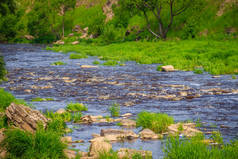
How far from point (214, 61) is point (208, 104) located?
1875 cm

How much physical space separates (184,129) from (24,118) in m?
6.20

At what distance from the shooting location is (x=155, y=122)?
1387cm

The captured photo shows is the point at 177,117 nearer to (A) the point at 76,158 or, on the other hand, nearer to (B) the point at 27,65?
(A) the point at 76,158

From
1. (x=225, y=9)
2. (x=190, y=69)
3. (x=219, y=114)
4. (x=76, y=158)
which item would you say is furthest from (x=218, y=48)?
(x=76, y=158)

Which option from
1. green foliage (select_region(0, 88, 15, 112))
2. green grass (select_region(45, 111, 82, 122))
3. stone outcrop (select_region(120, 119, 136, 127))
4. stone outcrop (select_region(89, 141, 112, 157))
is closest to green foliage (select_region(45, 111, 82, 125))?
green grass (select_region(45, 111, 82, 122))

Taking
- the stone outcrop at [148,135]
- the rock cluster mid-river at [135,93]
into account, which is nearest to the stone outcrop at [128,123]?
the rock cluster mid-river at [135,93]

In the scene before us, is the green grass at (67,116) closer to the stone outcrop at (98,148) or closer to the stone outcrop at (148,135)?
the stone outcrop at (148,135)

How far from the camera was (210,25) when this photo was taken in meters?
58.9

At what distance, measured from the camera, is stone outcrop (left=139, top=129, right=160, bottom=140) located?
12.9m

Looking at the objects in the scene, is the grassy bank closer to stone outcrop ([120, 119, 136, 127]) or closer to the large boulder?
stone outcrop ([120, 119, 136, 127])

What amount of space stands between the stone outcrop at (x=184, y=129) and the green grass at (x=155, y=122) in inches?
11.0

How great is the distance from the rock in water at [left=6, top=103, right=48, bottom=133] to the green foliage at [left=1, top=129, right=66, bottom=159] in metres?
1.68

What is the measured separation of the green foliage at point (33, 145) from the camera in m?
9.51

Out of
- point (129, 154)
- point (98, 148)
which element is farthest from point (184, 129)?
point (98, 148)
